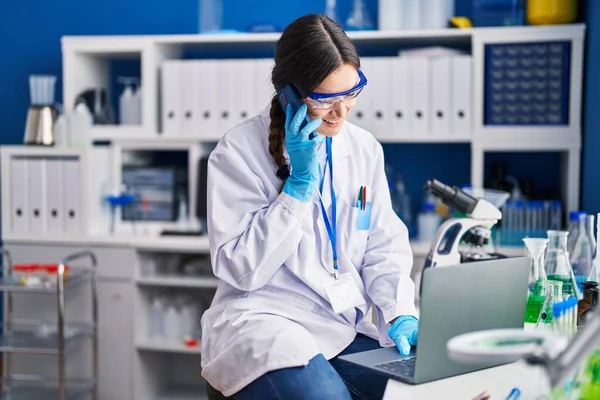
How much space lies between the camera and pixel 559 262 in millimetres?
1742

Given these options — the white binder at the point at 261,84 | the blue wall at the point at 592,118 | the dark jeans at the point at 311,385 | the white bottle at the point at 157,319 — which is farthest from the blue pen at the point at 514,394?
the white bottle at the point at 157,319

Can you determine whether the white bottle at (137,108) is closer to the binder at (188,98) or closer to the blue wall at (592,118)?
the binder at (188,98)

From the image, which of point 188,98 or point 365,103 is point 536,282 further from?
point 188,98

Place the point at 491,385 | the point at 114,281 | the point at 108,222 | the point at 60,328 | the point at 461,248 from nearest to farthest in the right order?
the point at 491,385, the point at 461,248, the point at 60,328, the point at 114,281, the point at 108,222

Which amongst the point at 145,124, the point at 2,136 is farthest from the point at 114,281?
the point at 2,136

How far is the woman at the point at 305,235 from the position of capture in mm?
1746

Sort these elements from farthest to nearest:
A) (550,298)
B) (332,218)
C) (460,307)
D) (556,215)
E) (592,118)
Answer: (556,215), (592,118), (332,218), (550,298), (460,307)

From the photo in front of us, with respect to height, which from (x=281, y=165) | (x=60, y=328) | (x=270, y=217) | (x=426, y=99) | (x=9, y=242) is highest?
(x=426, y=99)

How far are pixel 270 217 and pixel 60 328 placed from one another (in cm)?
161

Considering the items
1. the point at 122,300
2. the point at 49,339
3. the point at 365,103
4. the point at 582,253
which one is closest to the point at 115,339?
the point at 122,300

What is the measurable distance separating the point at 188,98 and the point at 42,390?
143cm

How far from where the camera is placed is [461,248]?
2.32 metres

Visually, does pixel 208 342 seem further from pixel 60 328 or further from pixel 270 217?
pixel 60 328

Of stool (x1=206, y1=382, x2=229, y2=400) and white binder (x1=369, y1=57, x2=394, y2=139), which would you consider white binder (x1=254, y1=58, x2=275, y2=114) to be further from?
stool (x1=206, y1=382, x2=229, y2=400)
